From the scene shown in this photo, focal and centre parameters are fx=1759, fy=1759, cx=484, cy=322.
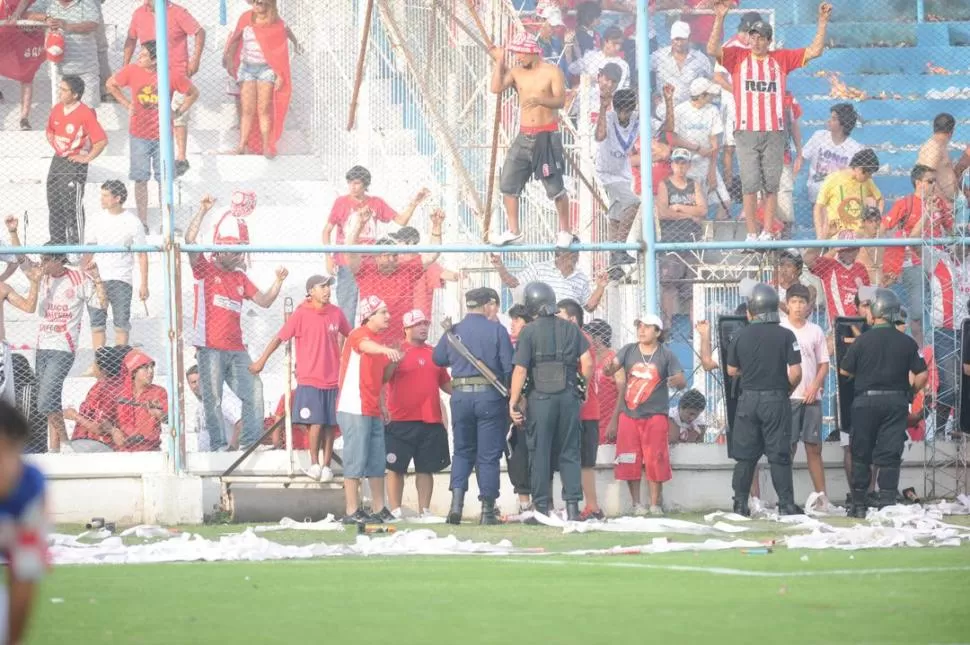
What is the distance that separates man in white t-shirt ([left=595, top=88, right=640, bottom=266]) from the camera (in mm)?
16656

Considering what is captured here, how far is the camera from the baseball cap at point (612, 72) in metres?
18.5

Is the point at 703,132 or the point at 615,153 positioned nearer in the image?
the point at 615,153

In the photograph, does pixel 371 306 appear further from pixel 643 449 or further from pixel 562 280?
pixel 643 449

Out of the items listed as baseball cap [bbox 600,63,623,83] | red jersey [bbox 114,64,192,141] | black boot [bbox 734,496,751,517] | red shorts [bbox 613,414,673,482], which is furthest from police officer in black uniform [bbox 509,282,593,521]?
baseball cap [bbox 600,63,623,83]

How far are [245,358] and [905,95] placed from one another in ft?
33.3

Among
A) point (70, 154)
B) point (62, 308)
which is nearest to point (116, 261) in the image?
point (62, 308)

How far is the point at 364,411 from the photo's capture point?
14570mm

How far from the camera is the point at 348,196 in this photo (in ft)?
53.3

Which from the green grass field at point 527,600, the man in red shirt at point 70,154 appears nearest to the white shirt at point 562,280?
the man in red shirt at point 70,154

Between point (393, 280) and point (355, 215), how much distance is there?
0.88 metres

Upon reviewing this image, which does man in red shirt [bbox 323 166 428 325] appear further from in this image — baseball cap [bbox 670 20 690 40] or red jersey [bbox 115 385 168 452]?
baseball cap [bbox 670 20 690 40]

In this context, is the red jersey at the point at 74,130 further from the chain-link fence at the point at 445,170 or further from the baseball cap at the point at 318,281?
the baseball cap at the point at 318,281

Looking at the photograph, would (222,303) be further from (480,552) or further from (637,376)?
(480,552)

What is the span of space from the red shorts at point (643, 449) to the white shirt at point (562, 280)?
1.32m
